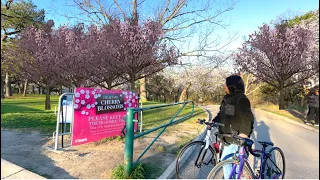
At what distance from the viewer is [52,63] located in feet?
36.2

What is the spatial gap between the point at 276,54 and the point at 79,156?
12361 millimetres

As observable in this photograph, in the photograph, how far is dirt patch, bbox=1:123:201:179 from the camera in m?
3.65

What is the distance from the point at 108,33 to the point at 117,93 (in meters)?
4.74

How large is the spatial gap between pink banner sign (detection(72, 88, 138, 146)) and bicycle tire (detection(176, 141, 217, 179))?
220 centimetres

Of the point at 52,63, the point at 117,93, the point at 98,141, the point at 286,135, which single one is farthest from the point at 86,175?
the point at 52,63

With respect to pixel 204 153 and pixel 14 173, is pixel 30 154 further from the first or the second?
pixel 204 153

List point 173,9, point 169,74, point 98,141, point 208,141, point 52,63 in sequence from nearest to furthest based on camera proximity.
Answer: point 208,141 < point 98,141 < point 52,63 < point 173,9 < point 169,74

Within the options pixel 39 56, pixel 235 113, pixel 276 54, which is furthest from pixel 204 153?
pixel 276 54

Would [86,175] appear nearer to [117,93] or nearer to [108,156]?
[108,156]

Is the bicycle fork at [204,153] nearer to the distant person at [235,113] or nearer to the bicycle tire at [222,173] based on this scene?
the distant person at [235,113]

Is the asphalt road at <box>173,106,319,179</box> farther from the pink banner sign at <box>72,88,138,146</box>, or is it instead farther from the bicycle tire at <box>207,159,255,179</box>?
the pink banner sign at <box>72,88,138,146</box>

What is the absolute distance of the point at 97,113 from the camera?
5.22 meters

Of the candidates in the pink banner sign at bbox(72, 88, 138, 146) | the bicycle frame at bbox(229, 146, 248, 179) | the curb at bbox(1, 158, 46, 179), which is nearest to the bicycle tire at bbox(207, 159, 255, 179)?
the bicycle frame at bbox(229, 146, 248, 179)

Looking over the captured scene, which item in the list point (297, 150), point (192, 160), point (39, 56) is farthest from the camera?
point (39, 56)
